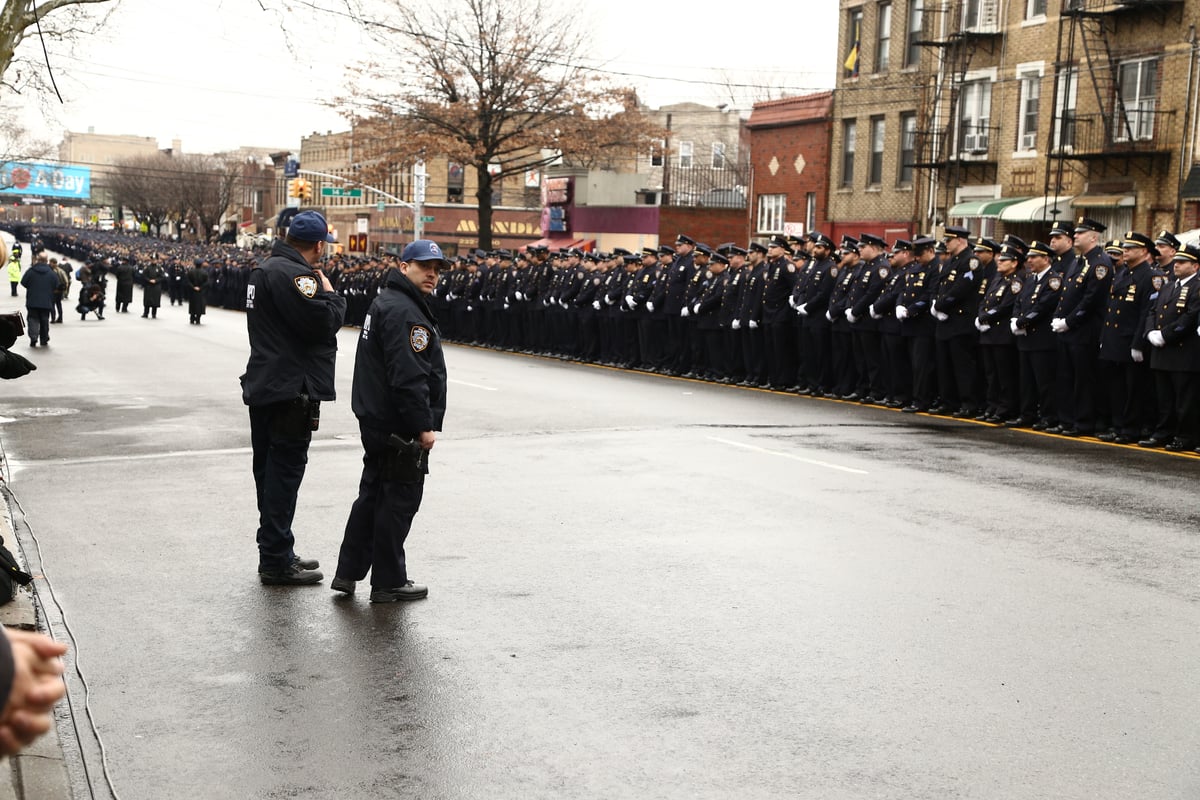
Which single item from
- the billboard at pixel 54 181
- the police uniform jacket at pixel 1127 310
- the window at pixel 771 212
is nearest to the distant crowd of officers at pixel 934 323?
the police uniform jacket at pixel 1127 310

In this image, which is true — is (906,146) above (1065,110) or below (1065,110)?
below

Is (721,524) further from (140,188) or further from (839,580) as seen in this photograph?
(140,188)

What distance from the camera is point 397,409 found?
23.7ft

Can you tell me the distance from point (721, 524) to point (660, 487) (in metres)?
1.54

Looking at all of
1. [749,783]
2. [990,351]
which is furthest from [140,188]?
[749,783]

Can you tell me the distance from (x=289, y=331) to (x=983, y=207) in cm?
3003

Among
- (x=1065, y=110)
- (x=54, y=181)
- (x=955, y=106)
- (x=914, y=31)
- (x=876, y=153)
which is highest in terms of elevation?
(x=914, y=31)

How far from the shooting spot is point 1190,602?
744cm

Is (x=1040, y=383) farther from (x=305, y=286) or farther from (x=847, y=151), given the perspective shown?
(x=847, y=151)

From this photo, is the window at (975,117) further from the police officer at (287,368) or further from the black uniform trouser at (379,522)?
the black uniform trouser at (379,522)

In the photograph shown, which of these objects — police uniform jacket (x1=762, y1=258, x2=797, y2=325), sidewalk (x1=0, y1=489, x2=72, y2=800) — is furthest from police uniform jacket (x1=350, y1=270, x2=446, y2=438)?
police uniform jacket (x1=762, y1=258, x2=797, y2=325)

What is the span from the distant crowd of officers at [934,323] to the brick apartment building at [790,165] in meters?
17.2

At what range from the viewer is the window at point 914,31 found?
38469 mm

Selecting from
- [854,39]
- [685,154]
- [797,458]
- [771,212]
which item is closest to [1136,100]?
[854,39]
